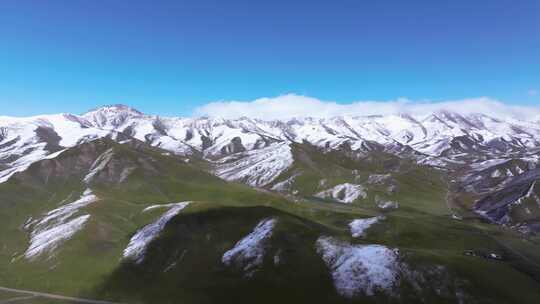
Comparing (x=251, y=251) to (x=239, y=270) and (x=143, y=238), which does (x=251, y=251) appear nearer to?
(x=239, y=270)

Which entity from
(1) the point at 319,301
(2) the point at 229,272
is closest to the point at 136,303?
(2) the point at 229,272

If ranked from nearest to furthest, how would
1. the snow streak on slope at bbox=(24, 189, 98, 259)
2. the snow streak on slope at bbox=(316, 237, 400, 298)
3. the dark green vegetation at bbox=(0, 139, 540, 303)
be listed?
the dark green vegetation at bbox=(0, 139, 540, 303) < the snow streak on slope at bbox=(316, 237, 400, 298) < the snow streak on slope at bbox=(24, 189, 98, 259)

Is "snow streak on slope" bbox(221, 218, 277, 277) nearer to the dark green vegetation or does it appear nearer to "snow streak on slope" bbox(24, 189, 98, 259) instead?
the dark green vegetation

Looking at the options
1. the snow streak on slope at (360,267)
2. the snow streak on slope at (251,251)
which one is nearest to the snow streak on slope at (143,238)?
the snow streak on slope at (251,251)

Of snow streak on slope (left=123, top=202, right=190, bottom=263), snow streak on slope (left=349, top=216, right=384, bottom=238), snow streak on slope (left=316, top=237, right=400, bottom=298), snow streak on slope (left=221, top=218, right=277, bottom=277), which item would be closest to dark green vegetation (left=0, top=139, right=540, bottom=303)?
snow streak on slope (left=221, top=218, right=277, bottom=277)

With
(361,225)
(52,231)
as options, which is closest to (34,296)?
(52,231)

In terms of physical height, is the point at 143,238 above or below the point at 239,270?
above

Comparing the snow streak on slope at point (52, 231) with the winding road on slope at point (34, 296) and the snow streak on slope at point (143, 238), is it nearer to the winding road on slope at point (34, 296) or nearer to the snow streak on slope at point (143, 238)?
the snow streak on slope at point (143, 238)
